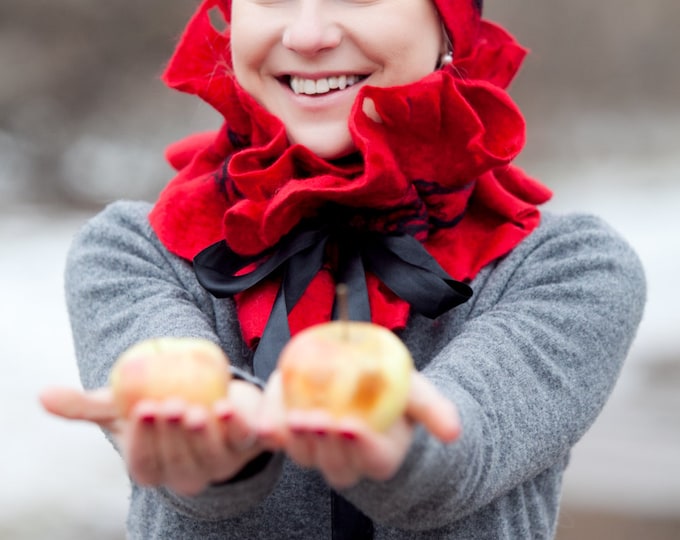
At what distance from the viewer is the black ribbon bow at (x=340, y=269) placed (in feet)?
4.35

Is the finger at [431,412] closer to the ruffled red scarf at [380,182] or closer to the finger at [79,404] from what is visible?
the finger at [79,404]

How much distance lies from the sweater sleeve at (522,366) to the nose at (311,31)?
37cm

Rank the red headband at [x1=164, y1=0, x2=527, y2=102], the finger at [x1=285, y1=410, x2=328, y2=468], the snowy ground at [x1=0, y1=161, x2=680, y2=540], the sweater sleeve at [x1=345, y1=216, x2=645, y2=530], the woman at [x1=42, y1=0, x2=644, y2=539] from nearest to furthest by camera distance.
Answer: the finger at [x1=285, y1=410, x2=328, y2=468] < the sweater sleeve at [x1=345, y1=216, x2=645, y2=530] < the woman at [x1=42, y1=0, x2=644, y2=539] < the red headband at [x1=164, y1=0, x2=527, y2=102] < the snowy ground at [x1=0, y1=161, x2=680, y2=540]

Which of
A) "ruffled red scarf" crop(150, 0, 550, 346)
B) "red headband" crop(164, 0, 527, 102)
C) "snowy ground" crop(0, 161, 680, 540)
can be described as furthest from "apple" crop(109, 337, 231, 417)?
"snowy ground" crop(0, 161, 680, 540)

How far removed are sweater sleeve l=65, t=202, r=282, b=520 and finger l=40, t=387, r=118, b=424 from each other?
25 centimetres

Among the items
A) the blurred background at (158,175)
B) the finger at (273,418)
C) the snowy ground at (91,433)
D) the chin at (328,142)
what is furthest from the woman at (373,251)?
the snowy ground at (91,433)

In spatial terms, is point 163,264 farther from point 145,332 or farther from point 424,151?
point 424,151

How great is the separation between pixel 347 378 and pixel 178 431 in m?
0.16

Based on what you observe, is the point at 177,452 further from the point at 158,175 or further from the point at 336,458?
the point at 158,175

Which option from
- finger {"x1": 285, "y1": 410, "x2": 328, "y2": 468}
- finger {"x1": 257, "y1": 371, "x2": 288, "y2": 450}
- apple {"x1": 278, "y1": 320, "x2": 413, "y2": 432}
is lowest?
finger {"x1": 257, "y1": 371, "x2": 288, "y2": 450}

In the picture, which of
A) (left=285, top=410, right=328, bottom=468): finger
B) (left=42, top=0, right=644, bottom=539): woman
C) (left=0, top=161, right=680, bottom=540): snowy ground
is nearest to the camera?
(left=285, top=410, right=328, bottom=468): finger

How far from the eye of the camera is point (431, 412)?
89 cm

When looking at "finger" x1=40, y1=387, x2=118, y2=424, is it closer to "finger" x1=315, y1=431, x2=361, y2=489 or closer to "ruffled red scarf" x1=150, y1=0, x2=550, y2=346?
"finger" x1=315, y1=431, x2=361, y2=489

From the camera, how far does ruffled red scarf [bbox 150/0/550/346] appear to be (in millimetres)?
1354
